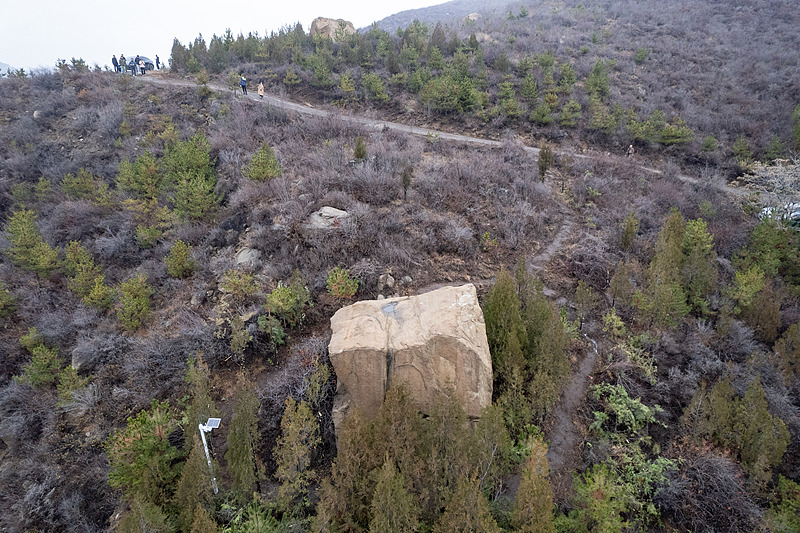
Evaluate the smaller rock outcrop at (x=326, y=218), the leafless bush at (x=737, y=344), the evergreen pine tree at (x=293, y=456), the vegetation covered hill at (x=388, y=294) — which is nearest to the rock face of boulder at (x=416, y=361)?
the vegetation covered hill at (x=388, y=294)

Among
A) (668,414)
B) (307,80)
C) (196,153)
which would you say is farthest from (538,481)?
(307,80)

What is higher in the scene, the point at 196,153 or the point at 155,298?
the point at 196,153

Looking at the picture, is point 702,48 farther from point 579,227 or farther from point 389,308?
point 389,308

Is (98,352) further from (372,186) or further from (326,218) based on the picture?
(372,186)

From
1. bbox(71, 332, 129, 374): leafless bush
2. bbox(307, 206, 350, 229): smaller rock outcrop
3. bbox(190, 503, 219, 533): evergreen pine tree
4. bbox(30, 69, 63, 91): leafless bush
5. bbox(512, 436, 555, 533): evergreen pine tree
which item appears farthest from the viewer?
bbox(30, 69, 63, 91): leafless bush

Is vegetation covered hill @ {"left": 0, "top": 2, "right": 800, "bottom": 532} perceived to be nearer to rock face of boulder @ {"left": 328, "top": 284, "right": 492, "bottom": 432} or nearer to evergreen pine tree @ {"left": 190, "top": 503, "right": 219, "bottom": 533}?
evergreen pine tree @ {"left": 190, "top": 503, "right": 219, "bottom": 533}

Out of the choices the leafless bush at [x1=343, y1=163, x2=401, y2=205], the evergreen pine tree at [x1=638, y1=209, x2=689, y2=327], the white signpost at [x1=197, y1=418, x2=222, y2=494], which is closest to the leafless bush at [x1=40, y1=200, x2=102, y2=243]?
the leafless bush at [x1=343, y1=163, x2=401, y2=205]
